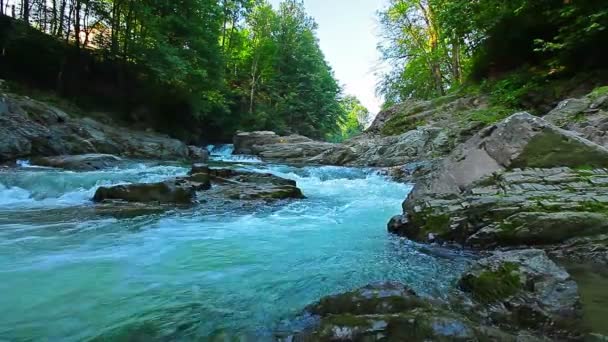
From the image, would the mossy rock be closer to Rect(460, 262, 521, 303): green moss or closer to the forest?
Rect(460, 262, 521, 303): green moss

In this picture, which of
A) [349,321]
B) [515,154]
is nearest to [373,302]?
[349,321]

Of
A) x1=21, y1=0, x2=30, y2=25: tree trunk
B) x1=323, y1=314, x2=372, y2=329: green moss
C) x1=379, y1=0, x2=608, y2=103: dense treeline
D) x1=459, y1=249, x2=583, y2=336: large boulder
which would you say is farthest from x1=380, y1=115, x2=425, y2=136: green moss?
x1=21, y1=0, x2=30, y2=25: tree trunk

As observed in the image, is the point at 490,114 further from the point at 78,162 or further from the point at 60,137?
the point at 60,137

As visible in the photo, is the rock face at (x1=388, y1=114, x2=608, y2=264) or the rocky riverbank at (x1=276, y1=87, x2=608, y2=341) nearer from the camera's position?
the rocky riverbank at (x1=276, y1=87, x2=608, y2=341)

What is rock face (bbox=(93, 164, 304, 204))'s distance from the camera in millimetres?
7742

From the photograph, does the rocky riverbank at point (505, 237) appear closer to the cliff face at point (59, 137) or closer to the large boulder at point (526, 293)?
the large boulder at point (526, 293)

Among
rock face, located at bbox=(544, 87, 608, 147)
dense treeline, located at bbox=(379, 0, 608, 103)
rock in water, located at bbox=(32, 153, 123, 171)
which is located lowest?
rock in water, located at bbox=(32, 153, 123, 171)

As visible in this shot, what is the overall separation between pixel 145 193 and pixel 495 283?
21.6 ft

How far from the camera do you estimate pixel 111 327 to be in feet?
9.25

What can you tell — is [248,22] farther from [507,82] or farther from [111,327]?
[111,327]

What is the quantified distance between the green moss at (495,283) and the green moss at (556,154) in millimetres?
2696

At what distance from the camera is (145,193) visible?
7777 millimetres

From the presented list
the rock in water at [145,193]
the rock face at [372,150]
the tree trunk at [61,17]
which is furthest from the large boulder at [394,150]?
the tree trunk at [61,17]

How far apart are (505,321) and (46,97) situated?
19.3 m
